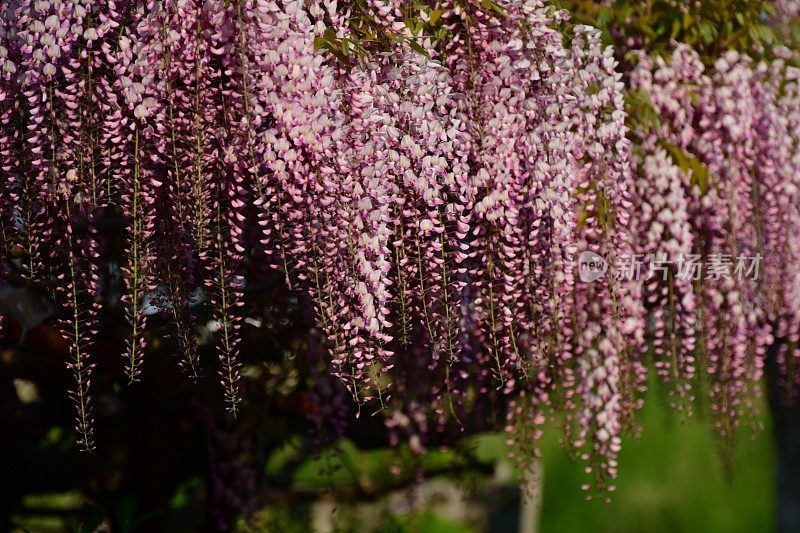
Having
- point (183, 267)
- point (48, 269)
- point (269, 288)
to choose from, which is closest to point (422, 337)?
point (269, 288)

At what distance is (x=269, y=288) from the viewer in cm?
379

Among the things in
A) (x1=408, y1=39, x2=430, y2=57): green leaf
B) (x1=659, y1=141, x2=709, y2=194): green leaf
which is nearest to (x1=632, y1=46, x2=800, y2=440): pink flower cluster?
(x1=659, y1=141, x2=709, y2=194): green leaf

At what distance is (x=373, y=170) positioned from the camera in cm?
284

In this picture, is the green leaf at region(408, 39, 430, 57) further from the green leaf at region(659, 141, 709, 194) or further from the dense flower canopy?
the green leaf at region(659, 141, 709, 194)

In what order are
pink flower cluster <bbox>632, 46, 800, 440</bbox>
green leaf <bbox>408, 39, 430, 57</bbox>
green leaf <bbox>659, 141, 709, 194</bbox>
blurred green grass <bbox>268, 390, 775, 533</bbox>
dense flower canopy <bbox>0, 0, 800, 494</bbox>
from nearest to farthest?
dense flower canopy <bbox>0, 0, 800, 494</bbox> < green leaf <bbox>408, 39, 430, 57</bbox> < green leaf <bbox>659, 141, 709, 194</bbox> < pink flower cluster <bbox>632, 46, 800, 440</bbox> < blurred green grass <bbox>268, 390, 775, 533</bbox>

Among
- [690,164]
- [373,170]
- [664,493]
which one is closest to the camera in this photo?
[373,170]

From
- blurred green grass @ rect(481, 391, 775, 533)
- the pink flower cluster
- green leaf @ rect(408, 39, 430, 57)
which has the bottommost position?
blurred green grass @ rect(481, 391, 775, 533)

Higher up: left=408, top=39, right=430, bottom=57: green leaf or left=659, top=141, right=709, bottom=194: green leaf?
left=408, top=39, right=430, bottom=57: green leaf

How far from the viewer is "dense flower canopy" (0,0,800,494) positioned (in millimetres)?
2758

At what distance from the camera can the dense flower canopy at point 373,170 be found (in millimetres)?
2758

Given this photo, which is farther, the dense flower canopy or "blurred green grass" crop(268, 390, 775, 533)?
"blurred green grass" crop(268, 390, 775, 533)

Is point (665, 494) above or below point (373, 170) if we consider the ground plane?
below

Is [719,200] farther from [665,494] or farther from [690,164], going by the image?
[665,494]

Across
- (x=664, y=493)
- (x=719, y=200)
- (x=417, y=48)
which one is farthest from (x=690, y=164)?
(x=664, y=493)
